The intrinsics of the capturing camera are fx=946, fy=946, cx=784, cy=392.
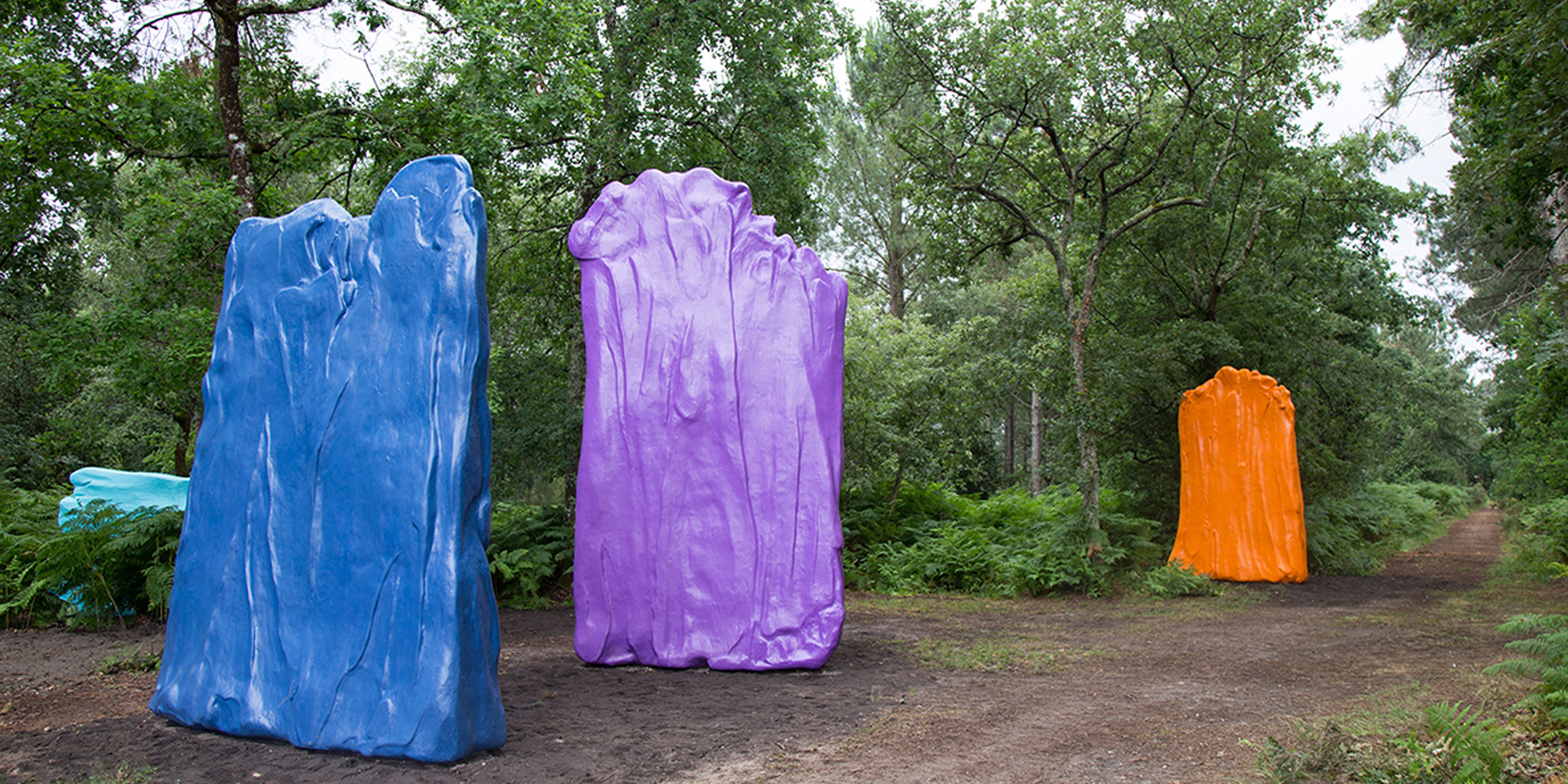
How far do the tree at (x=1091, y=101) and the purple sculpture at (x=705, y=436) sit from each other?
5.75 m

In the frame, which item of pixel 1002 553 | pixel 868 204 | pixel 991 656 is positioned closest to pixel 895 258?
pixel 868 204

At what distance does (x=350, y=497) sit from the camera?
15.3 feet

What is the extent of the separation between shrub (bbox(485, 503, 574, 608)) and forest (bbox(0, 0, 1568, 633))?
0.20ft

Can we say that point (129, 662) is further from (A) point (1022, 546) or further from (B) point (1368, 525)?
(B) point (1368, 525)

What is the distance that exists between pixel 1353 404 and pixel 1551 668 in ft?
37.0

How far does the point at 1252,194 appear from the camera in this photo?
44.5 feet

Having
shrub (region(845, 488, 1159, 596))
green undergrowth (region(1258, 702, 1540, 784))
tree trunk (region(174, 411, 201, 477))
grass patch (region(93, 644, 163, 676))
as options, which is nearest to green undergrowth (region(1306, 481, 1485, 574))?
shrub (region(845, 488, 1159, 596))

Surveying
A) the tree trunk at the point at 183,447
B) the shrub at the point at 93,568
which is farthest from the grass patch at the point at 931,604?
the tree trunk at the point at 183,447

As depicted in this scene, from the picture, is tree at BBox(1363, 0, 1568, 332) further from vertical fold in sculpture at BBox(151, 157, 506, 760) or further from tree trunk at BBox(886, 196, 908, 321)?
tree trunk at BBox(886, 196, 908, 321)

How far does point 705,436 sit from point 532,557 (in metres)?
4.54

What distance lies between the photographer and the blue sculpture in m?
9.66

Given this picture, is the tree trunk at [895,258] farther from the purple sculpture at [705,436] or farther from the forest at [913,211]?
the purple sculpture at [705,436]

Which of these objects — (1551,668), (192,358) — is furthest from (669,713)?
(192,358)

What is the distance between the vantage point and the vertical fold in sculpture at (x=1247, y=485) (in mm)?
11625
